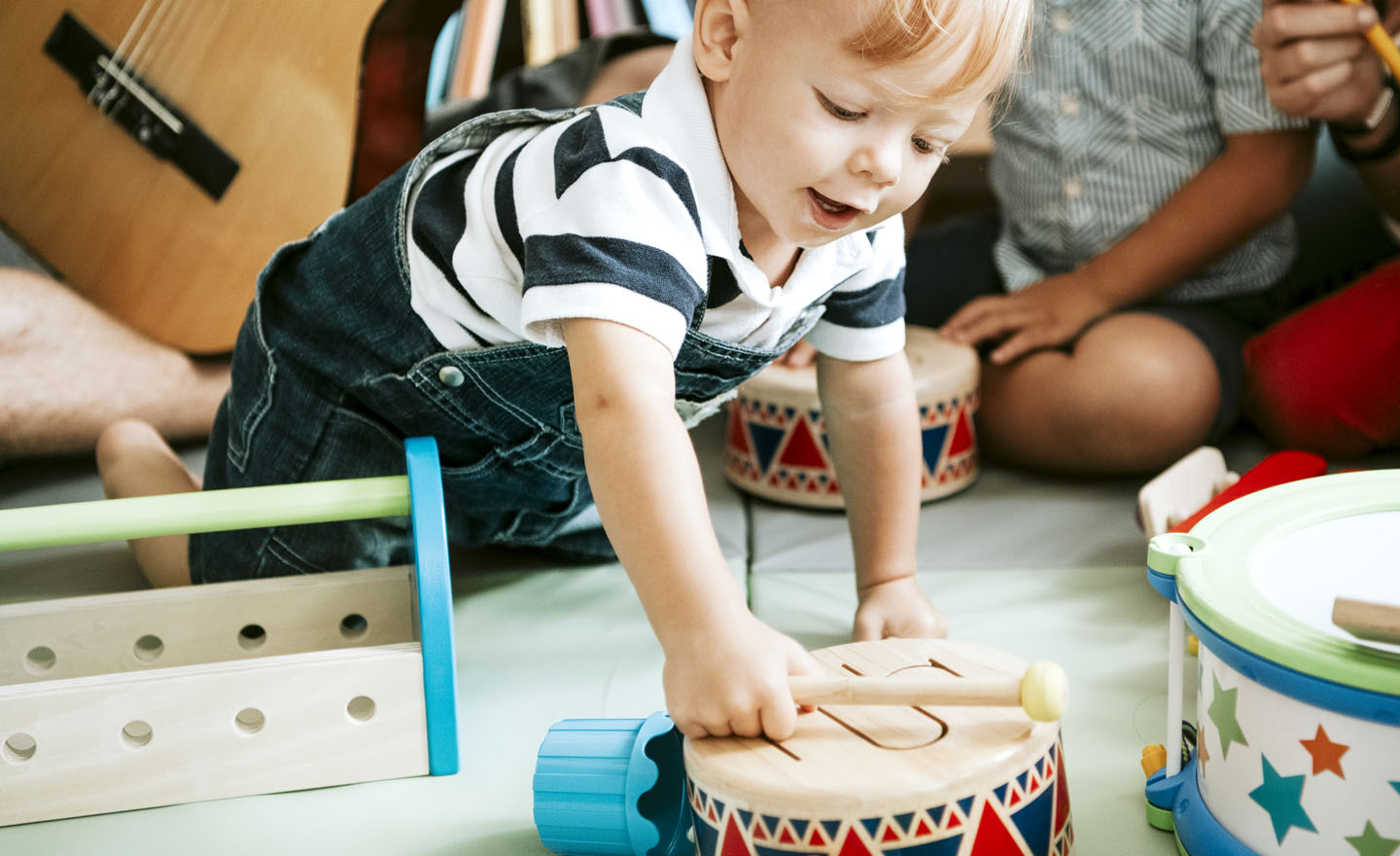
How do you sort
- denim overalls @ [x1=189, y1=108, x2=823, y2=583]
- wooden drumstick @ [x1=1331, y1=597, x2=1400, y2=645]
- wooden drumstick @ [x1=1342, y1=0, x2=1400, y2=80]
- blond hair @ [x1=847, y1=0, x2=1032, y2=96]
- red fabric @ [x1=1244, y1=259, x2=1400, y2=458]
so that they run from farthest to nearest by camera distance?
red fabric @ [x1=1244, y1=259, x2=1400, y2=458] → wooden drumstick @ [x1=1342, y1=0, x2=1400, y2=80] → denim overalls @ [x1=189, y1=108, x2=823, y2=583] → blond hair @ [x1=847, y1=0, x2=1032, y2=96] → wooden drumstick @ [x1=1331, y1=597, x2=1400, y2=645]

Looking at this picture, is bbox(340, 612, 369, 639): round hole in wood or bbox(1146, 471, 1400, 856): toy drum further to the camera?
bbox(340, 612, 369, 639): round hole in wood

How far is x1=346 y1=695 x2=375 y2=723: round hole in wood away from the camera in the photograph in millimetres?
649

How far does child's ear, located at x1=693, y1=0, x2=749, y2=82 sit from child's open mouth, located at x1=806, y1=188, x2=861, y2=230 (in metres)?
0.08

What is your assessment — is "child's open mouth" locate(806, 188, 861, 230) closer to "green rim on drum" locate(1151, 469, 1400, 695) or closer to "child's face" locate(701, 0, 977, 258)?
"child's face" locate(701, 0, 977, 258)

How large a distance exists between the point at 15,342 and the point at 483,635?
564mm

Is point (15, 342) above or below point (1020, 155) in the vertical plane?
below

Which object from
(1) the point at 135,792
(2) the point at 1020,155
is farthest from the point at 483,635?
(2) the point at 1020,155

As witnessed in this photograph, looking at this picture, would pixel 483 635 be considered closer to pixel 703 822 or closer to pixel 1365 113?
pixel 703 822

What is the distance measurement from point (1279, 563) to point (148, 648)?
64cm

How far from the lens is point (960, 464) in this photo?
3.35 ft

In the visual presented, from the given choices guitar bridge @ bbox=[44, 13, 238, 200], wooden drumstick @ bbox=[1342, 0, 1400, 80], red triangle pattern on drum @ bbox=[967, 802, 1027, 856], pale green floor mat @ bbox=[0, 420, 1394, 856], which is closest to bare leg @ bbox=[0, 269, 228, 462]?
pale green floor mat @ bbox=[0, 420, 1394, 856]

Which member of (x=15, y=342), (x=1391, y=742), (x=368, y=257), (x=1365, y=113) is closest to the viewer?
(x=1391, y=742)

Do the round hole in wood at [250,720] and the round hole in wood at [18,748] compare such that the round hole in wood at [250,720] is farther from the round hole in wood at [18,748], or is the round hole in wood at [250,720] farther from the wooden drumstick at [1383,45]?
the wooden drumstick at [1383,45]

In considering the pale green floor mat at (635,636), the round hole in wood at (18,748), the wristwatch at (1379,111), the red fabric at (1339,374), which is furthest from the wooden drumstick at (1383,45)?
the round hole in wood at (18,748)
